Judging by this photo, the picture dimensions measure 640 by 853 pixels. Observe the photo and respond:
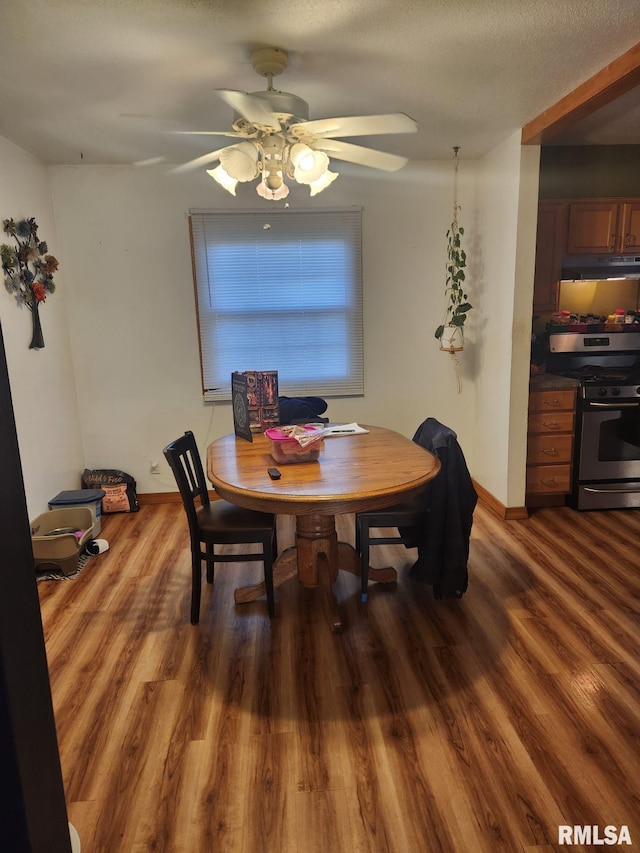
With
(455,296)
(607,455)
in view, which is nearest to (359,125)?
(455,296)

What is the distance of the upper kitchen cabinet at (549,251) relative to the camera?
361 cm

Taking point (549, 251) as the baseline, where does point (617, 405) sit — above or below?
below

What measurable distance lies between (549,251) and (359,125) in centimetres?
219

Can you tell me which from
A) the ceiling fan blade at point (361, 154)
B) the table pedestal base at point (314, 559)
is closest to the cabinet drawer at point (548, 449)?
the table pedestal base at point (314, 559)

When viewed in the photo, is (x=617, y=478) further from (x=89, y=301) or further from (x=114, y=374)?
(x=89, y=301)

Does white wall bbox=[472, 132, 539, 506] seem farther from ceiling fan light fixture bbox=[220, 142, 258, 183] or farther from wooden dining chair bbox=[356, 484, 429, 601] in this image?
ceiling fan light fixture bbox=[220, 142, 258, 183]

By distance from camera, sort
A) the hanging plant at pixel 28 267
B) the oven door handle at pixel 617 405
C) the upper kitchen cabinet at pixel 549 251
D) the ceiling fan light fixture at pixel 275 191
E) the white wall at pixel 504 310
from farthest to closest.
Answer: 1. the upper kitchen cabinet at pixel 549 251
2. the oven door handle at pixel 617 405
3. the white wall at pixel 504 310
4. the hanging plant at pixel 28 267
5. the ceiling fan light fixture at pixel 275 191

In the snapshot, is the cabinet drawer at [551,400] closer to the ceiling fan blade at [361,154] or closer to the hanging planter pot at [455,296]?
the hanging planter pot at [455,296]

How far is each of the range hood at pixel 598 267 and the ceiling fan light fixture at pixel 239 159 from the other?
2610mm

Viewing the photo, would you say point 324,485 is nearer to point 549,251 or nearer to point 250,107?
point 250,107

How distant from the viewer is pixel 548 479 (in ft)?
12.0

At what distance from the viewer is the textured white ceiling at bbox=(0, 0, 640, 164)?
Answer: 1833 millimetres

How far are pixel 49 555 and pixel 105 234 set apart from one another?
7.30 ft

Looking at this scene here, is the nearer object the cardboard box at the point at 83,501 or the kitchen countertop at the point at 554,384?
the cardboard box at the point at 83,501
